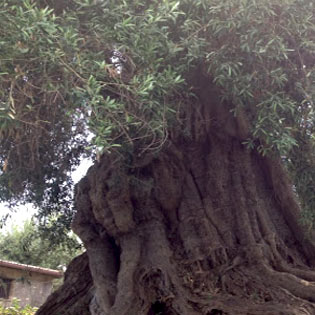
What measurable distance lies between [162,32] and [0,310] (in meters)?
8.96

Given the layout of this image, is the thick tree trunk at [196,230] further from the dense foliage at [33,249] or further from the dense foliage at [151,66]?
the dense foliage at [33,249]

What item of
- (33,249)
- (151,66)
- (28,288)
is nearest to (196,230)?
(151,66)

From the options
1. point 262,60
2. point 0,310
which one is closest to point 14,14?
point 262,60

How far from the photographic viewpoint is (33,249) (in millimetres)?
14938

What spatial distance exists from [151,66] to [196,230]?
3018 mm

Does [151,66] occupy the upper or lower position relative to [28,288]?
upper

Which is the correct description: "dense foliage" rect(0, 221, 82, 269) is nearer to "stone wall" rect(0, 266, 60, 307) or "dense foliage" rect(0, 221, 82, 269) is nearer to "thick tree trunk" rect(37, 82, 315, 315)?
"stone wall" rect(0, 266, 60, 307)

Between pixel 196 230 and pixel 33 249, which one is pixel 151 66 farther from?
pixel 33 249

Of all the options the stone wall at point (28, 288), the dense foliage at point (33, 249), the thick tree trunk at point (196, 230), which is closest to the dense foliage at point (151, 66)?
the thick tree trunk at point (196, 230)

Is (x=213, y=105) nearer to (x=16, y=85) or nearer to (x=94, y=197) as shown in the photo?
(x=94, y=197)

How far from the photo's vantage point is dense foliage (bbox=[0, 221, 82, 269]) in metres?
11.0

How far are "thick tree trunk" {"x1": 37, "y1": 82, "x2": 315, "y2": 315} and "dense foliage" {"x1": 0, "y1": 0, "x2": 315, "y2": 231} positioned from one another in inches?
38.3

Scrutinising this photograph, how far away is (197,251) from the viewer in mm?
7594

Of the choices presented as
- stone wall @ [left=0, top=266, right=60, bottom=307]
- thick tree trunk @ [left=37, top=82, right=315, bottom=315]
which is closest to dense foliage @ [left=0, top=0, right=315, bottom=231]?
thick tree trunk @ [left=37, top=82, right=315, bottom=315]
